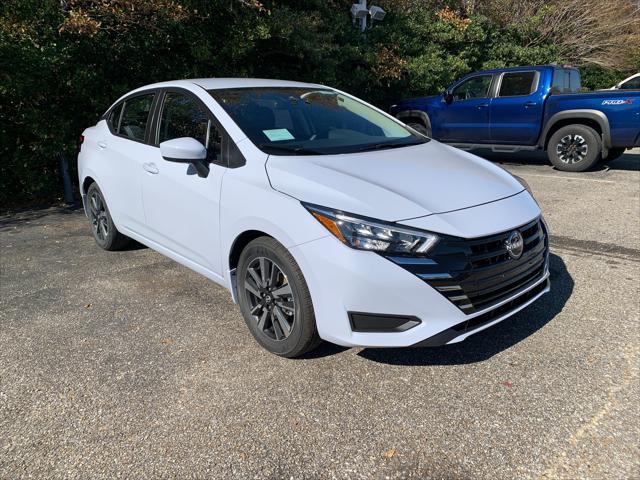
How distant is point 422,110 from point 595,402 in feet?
29.8

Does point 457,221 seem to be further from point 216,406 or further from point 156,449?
point 156,449

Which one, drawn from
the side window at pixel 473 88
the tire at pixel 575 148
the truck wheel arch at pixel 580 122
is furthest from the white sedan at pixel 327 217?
the side window at pixel 473 88

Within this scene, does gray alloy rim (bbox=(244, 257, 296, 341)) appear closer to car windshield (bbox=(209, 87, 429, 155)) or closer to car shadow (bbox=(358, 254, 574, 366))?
car shadow (bbox=(358, 254, 574, 366))

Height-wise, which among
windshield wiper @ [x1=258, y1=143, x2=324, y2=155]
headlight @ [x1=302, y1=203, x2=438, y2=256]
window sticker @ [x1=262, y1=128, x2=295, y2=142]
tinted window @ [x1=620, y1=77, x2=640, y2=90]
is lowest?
headlight @ [x1=302, y1=203, x2=438, y2=256]

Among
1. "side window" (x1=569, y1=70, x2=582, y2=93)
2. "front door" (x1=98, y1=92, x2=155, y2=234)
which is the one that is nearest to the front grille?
"front door" (x1=98, y1=92, x2=155, y2=234)

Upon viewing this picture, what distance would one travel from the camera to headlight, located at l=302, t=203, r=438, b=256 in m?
2.55

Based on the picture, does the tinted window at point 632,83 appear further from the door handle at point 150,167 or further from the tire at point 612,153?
the door handle at point 150,167

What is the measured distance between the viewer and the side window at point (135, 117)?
4309mm

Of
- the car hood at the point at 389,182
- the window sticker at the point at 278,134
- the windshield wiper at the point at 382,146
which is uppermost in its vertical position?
the window sticker at the point at 278,134

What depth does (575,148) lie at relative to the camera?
9.07 meters

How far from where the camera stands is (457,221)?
2664 millimetres

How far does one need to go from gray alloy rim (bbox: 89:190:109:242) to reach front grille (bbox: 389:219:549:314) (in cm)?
354

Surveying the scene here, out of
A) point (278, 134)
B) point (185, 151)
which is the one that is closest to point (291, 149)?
point (278, 134)

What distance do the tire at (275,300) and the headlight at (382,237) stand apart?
370mm
